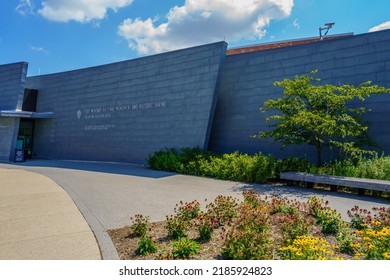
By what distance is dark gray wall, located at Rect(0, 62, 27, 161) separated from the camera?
22.2 meters

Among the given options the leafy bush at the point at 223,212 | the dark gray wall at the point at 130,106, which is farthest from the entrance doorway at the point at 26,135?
the leafy bush at the point at 223,212

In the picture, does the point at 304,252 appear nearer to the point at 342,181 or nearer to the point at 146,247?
the point at 146,247

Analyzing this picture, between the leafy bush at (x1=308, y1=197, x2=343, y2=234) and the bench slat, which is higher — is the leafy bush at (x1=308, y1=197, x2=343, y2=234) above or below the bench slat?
below

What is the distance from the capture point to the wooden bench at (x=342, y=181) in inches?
297

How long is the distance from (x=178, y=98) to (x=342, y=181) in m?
9.52

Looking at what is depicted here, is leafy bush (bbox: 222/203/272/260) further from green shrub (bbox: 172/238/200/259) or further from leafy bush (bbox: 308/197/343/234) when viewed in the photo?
leafy bush (bbox: 308/197/343/234)

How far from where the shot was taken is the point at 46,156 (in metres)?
23.3

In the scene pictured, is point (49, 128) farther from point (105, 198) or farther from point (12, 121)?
point (105, 198)

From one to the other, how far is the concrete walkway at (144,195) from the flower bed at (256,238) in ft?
1.64

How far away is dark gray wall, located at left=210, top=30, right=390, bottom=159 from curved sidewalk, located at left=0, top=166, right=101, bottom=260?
28.5ft

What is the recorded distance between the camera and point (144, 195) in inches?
322

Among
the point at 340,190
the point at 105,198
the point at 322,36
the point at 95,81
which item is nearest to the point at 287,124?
the point at 340,190

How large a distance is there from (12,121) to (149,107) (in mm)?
12889

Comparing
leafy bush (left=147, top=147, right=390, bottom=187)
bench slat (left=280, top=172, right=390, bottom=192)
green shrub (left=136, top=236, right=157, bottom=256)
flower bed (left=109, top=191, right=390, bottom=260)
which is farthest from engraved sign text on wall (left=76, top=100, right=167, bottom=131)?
green shrub (left=136, top=236, right=157, bottom=256)
